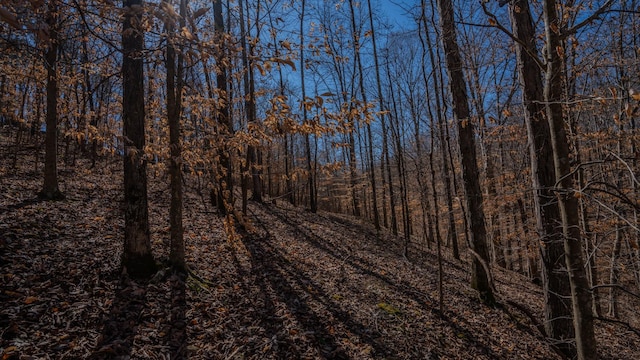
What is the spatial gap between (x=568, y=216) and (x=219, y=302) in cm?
465

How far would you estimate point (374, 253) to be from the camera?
10.2 metres

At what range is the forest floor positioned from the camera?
3.57 m

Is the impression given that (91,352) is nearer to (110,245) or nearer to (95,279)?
(95,279)

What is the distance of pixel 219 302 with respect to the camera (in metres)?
4.80

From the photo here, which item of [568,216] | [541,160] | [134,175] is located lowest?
[568,216]

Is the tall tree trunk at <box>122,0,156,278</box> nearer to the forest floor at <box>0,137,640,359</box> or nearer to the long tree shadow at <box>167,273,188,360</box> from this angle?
the forest floor at <box>0,137,640,359</box>

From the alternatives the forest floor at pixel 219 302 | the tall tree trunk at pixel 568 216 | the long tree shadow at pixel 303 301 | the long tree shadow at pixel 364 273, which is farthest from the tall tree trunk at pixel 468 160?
the tall tree trunk at pixel 568 216

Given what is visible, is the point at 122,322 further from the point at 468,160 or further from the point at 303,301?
the point at 468,160

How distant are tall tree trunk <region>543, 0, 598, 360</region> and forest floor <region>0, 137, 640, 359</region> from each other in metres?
2.35

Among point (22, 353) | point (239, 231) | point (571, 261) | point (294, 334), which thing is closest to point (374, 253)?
point (239, 231)

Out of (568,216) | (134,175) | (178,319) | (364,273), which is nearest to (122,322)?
(178,319)

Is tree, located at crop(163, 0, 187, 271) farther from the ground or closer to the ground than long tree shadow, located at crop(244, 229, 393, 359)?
farther from the ground

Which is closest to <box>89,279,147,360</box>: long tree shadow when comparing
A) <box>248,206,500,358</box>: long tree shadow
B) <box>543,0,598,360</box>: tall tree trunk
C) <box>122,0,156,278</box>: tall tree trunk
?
<box>122,0,156,278</box>: tall tree trunk

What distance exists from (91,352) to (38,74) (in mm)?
9659
